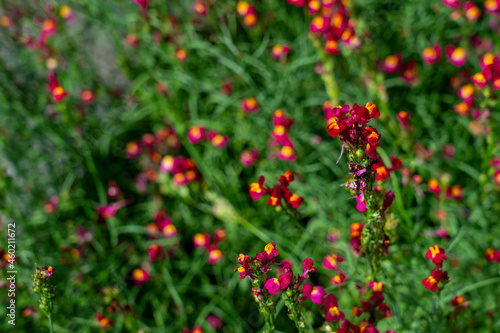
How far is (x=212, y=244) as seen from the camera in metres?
2.41

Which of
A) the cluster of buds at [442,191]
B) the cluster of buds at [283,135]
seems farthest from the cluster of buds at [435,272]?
the cluster of buds at [283,135]

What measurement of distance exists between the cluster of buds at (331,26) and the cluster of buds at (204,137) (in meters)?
0.78

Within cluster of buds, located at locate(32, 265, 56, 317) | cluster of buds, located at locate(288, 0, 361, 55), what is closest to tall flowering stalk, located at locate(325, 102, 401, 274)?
cluster of buds, located at locate(32, 265, 56, 317)

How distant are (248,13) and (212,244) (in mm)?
1480

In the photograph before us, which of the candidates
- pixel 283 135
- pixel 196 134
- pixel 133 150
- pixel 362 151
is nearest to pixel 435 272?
pixel 362 151

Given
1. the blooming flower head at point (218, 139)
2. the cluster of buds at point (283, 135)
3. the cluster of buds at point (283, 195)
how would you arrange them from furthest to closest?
the blooming flower head at point (218, 139) < the cluster of buds at point (283, 135) < the cluster of buds at point (283, 195)

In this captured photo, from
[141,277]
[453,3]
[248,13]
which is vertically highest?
[453,3]

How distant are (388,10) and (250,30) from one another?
1.00m

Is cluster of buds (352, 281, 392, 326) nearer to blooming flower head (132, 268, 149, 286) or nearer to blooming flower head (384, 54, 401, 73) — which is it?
blooming flower head (132, 268, 149, 286)

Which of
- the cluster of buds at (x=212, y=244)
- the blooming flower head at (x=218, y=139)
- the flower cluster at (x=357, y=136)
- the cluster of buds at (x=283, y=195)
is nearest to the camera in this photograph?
the flower cluster at (x=357, y=136)

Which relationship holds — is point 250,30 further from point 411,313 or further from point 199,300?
point 411,313

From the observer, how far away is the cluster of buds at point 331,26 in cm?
217

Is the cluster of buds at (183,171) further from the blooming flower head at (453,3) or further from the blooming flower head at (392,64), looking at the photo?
the blooming flower head at (453,3)

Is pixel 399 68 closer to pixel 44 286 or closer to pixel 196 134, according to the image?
pixel 196 134
